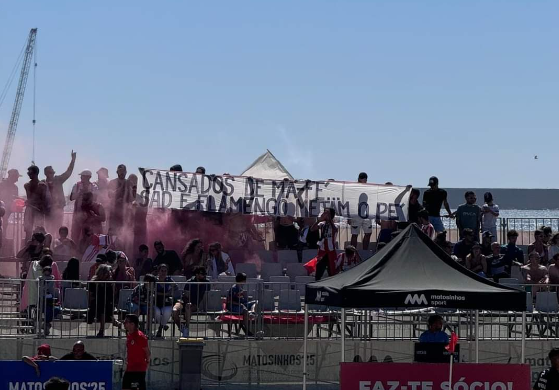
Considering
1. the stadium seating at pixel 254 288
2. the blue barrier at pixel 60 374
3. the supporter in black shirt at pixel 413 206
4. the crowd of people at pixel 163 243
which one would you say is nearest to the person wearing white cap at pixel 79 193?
the crowd of people at pixel 163 243

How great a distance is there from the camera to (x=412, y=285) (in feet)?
47.0

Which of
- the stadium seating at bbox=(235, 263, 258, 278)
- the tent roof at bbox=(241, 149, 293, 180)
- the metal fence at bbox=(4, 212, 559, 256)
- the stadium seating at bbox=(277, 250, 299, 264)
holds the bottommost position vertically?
the stadium seating at bbox=(235, 263, 258, 278)

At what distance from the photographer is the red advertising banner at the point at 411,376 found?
14.7 m

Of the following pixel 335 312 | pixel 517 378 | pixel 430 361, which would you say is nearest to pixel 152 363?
pixel 335 312

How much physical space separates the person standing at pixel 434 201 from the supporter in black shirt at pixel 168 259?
569 cm

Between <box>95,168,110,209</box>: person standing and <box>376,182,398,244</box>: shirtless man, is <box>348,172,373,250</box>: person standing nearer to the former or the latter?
<box>376,182,398,244</box>: shirtless man

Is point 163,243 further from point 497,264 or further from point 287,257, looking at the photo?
point 497,264

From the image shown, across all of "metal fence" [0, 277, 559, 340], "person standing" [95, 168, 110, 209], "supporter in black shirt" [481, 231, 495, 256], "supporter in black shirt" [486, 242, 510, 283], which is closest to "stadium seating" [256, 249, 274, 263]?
"person standing" [95, 168, 110, 209]

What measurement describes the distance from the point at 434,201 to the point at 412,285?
31.7ft

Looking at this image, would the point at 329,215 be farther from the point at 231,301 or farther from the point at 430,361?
the point at 430,361

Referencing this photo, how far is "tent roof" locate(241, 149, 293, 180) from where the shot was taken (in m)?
26.7

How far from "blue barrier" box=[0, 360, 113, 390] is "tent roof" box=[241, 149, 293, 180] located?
1191cm

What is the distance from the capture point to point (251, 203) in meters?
24.2

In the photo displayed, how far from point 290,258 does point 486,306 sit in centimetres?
937
